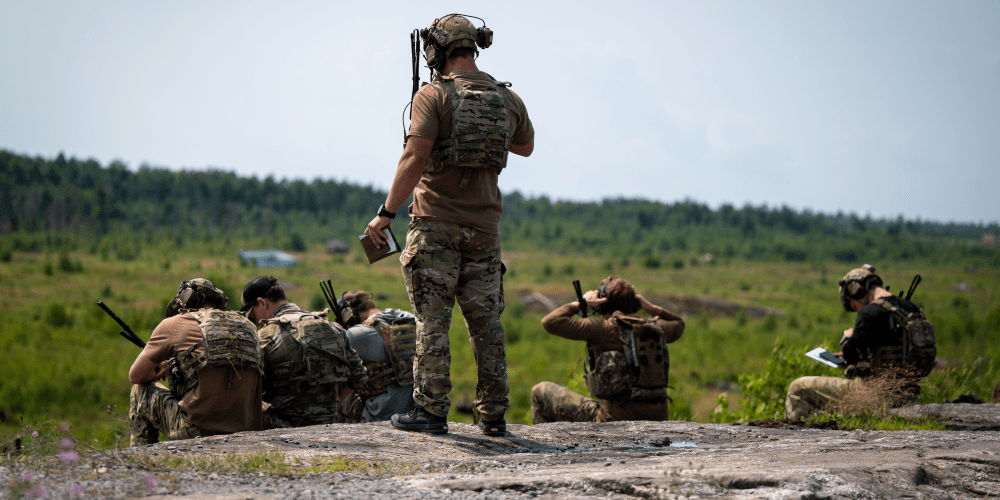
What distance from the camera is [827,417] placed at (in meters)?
5.80

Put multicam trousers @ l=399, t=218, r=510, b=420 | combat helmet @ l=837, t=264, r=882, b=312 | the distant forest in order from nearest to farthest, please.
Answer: multicam trousers @ l=399, t=218, r=510, b=420 → combat helmet @ l=837, t=264, r=882, b=312 → the distant forest

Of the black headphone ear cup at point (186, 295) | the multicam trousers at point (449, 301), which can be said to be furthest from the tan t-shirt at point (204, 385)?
the multicam trousers at point (449, 301)

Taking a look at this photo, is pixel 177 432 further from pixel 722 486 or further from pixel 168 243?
pixel 168 243

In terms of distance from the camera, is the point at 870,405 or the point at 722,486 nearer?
the point at 722,486

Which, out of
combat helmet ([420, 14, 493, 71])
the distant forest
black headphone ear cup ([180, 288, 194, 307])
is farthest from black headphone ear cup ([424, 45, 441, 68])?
the distant forest

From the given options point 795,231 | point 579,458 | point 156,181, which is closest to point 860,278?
point 579,458

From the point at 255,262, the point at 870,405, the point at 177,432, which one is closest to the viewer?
the point at 177,432

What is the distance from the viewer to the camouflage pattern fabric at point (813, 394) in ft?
19.8

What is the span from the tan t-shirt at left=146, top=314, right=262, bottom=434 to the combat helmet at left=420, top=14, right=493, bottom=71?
2.06m

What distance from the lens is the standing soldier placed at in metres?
3.81

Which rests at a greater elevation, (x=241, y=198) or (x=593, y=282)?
(x=241, y=198)

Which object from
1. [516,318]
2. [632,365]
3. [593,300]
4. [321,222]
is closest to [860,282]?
[632,365]

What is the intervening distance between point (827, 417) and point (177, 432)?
14.9ft

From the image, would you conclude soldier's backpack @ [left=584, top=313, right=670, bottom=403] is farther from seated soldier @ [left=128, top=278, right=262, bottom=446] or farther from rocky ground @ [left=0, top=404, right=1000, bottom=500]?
seated soldier @ [left=128, top=278, right=262, bottom=446]
